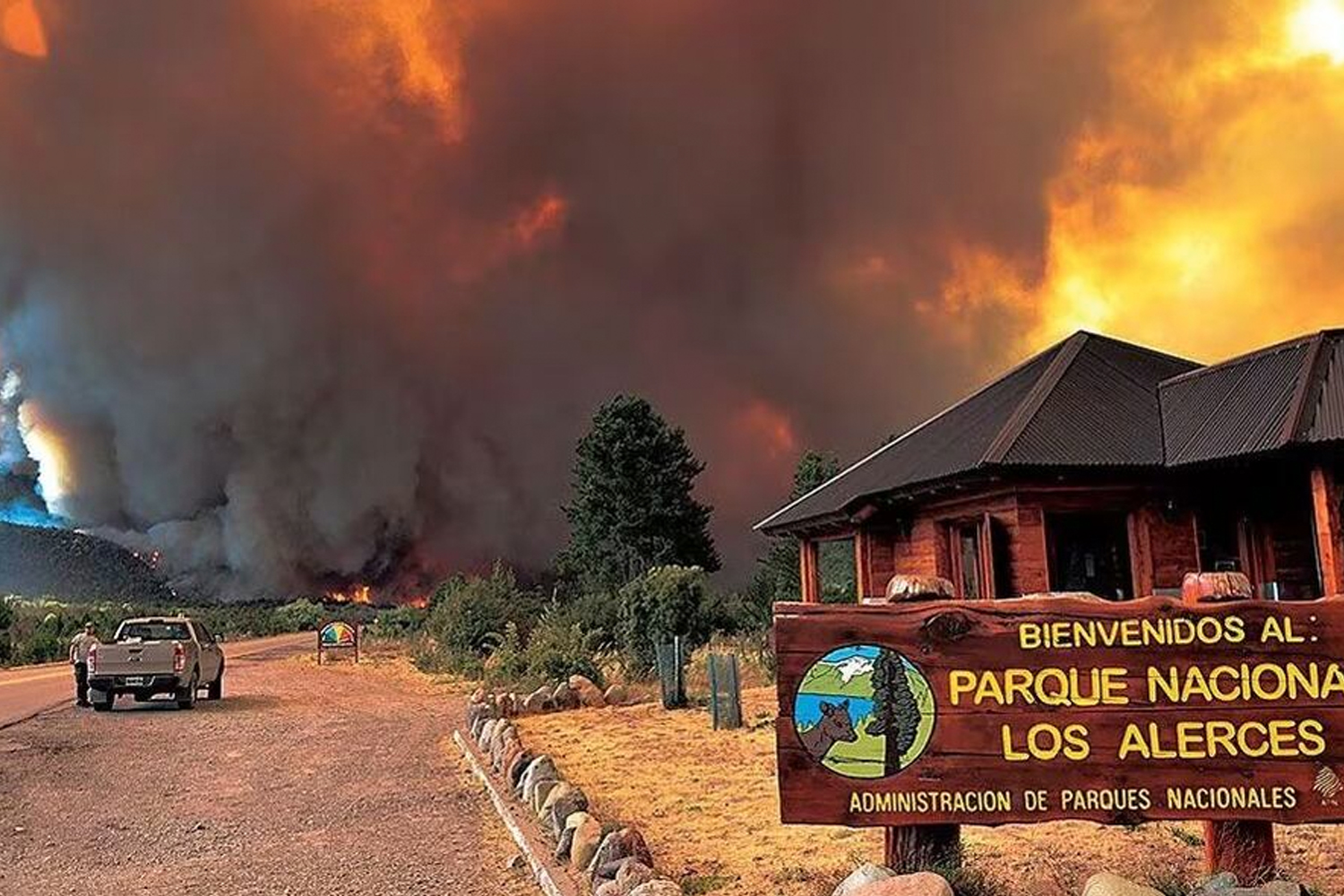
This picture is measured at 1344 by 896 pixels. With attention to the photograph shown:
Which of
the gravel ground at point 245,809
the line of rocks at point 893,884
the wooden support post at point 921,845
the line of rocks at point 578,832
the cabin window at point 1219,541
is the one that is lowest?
the gravel ground at point 245,809

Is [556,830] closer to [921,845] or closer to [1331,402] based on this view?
[921,845]

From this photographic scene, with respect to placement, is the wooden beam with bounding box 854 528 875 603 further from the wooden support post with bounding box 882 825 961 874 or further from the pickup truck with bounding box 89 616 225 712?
the pickup truck with bounding box 89 616 225 712

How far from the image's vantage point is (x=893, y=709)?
5879mm

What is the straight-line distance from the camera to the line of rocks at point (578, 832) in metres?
6.47

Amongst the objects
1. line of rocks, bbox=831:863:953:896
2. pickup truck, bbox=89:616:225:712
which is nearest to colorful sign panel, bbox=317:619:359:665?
pickup truck, bbox=89:616:225:712

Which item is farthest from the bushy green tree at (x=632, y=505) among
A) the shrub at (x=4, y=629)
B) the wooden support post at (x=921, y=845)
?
the wooden support post at (x=921, y=845)

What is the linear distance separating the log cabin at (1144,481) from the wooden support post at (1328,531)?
0.06 feet

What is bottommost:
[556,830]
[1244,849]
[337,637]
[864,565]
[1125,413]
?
[556,830]

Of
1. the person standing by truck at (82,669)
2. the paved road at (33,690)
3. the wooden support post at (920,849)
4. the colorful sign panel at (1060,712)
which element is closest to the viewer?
the colorful sign panel at (1060,712)

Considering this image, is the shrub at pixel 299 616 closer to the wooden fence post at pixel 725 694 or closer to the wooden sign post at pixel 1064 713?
the wooden fence post at pixel 725 694

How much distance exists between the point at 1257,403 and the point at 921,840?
944cm

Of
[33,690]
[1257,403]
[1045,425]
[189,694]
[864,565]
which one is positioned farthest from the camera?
[33,690]

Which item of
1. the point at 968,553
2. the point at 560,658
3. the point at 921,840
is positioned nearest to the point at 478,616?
the point at 560,658

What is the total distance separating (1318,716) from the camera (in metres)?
5.69
